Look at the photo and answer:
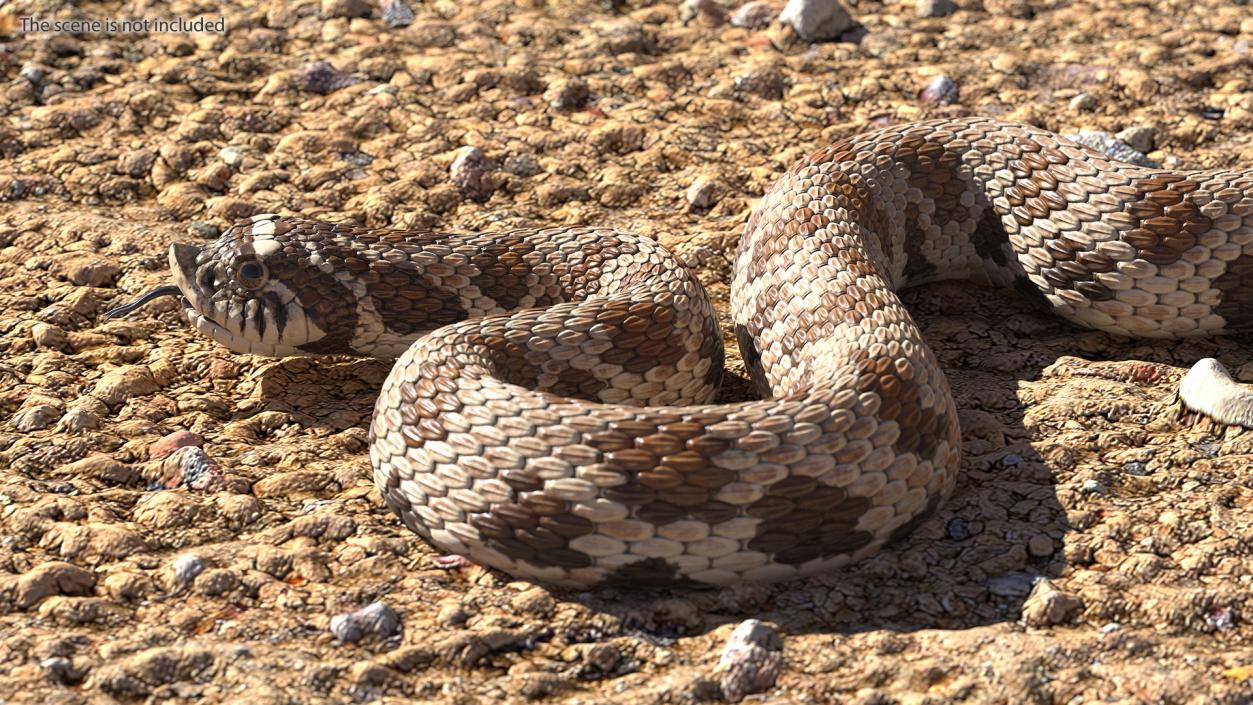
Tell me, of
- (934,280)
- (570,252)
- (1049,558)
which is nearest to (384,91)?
(570,252)

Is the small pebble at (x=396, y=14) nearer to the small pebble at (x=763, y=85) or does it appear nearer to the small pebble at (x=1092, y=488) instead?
the small pebble at (x=763, y=85)

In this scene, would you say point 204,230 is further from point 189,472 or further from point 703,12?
point 703,12

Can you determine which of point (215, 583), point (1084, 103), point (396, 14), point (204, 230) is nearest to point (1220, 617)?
point (215, 583)

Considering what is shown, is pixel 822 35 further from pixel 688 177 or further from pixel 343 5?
pixel 343 5

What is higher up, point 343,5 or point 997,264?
point 343,5

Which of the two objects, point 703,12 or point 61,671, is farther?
point 703,12

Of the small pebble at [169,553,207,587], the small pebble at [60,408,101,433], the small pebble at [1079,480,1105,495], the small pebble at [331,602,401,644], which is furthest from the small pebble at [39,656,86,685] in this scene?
the small pebble at [1079,480,1105,495]
